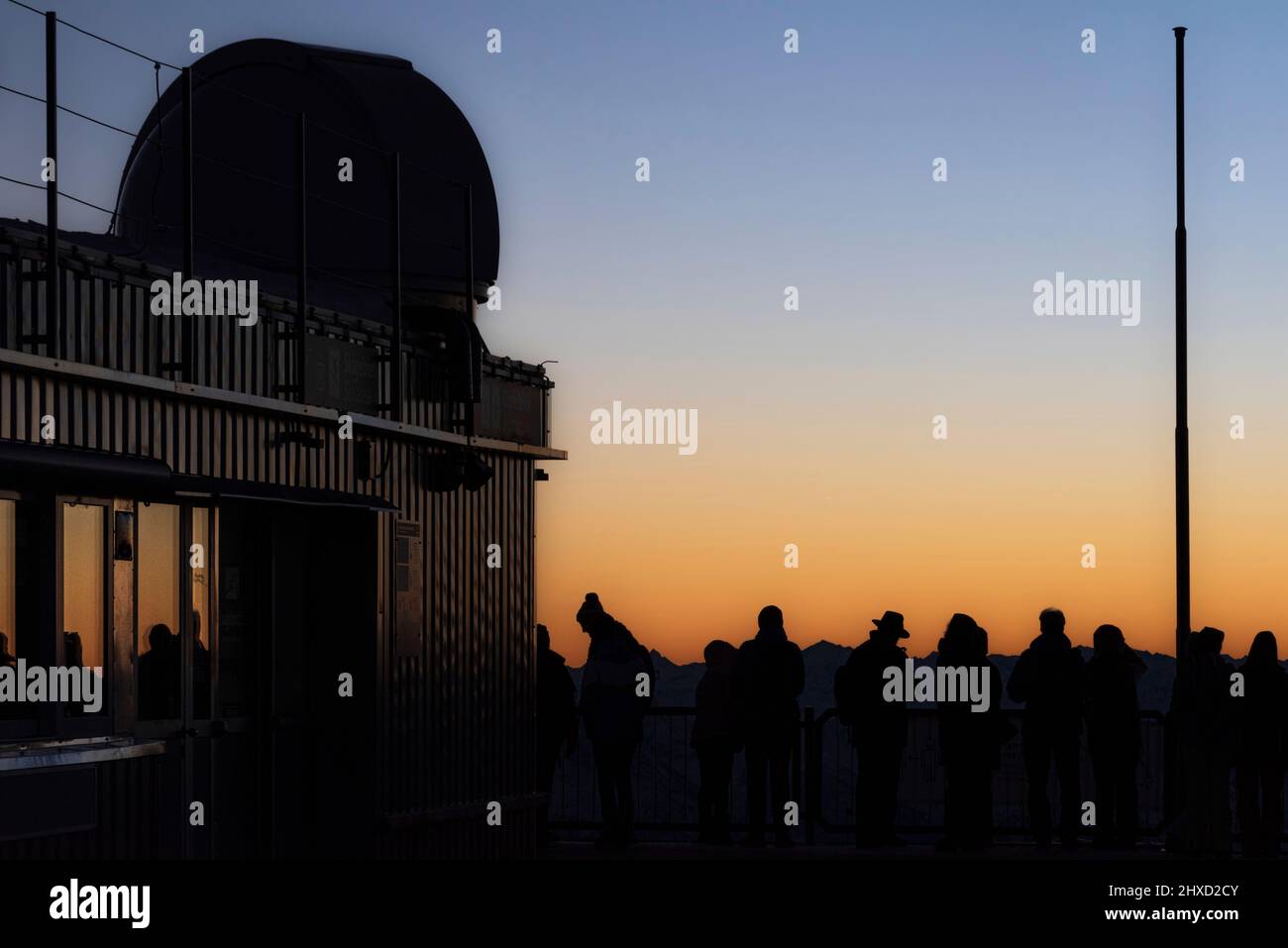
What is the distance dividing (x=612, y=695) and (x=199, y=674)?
5.94 metres

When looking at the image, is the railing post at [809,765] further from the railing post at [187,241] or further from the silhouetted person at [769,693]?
the railing post at [187,241]

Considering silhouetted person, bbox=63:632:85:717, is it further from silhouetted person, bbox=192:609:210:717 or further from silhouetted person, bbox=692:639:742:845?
silhouetted person, bbox=692:639:742:845

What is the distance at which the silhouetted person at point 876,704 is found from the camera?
20.4 meters

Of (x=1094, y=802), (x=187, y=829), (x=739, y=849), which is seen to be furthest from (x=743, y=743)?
(x=187, y=829)

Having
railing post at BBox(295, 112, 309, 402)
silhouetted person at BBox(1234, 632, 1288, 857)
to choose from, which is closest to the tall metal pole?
silhouetted person at BBox(1234, 632, 1288, 857)

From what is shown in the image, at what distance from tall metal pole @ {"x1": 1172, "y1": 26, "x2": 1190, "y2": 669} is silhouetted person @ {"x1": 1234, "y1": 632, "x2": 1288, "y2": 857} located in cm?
237

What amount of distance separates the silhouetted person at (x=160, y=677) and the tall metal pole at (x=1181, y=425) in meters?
11.1

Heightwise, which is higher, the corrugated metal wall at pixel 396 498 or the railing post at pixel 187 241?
the railing post at pixel 187 241

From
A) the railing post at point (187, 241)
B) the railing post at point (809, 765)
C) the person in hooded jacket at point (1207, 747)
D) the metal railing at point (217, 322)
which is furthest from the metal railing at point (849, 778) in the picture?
the railing post at point (187, 241)

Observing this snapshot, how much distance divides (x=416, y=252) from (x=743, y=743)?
576cm

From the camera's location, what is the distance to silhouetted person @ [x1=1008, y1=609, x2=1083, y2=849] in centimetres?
2053

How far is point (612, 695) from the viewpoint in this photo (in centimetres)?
2111

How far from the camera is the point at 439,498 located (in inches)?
766

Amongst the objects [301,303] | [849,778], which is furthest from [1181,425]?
[301,303]
